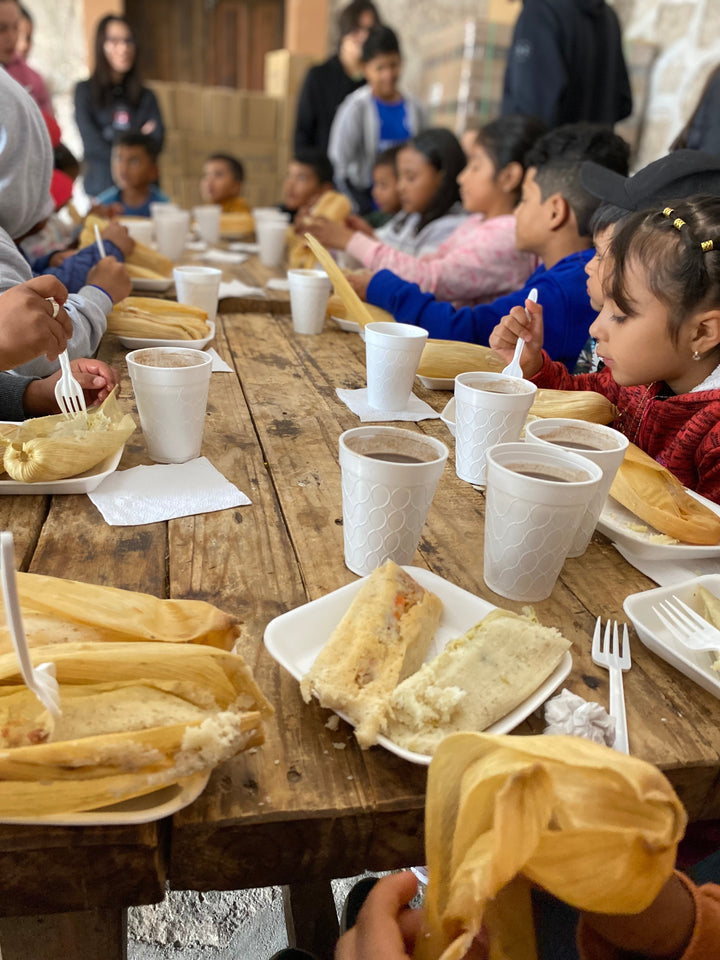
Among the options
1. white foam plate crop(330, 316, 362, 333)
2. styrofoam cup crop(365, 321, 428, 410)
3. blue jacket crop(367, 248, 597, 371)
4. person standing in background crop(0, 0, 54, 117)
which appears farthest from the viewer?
person standing in background crop(0, 0, 54, 117)

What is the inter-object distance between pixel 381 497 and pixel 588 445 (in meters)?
0.35

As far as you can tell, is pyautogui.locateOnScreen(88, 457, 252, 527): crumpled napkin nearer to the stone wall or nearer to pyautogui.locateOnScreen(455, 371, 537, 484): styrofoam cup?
pyautogui.locateOnScreen(455, 371, 537, 484): styrofoam cup

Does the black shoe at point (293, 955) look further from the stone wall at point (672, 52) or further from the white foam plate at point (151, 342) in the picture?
the stone wall at point (672, 52)

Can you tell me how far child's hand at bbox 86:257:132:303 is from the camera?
5.43ft

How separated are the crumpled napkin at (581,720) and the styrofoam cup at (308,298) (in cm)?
137

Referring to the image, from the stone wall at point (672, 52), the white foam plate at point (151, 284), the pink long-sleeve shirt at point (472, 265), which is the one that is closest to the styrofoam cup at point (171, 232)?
the white foam plate at point (151, 284)

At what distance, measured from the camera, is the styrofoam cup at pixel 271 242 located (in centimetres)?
266

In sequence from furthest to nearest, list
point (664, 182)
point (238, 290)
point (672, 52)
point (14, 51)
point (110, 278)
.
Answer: point (14, 51), point (672, 52), point (238, 290), point (110, 278), point (664, 182)

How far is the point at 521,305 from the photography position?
5.83 feet

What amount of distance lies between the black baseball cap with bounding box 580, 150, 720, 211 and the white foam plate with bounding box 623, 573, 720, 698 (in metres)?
0.86

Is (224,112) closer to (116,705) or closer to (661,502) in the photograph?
(661,502)

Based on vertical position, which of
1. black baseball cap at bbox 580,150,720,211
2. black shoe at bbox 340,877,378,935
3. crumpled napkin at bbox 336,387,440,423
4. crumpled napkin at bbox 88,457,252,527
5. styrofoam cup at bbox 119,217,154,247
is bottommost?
black shoe at bbox 340,877,378,935

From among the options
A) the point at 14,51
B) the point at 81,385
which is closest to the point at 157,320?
the point at 81,385

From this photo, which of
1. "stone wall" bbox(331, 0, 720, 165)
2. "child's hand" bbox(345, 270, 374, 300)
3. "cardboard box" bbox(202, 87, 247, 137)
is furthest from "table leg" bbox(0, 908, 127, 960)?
"cardboard box" bbox(202, 87, 247, 137)
